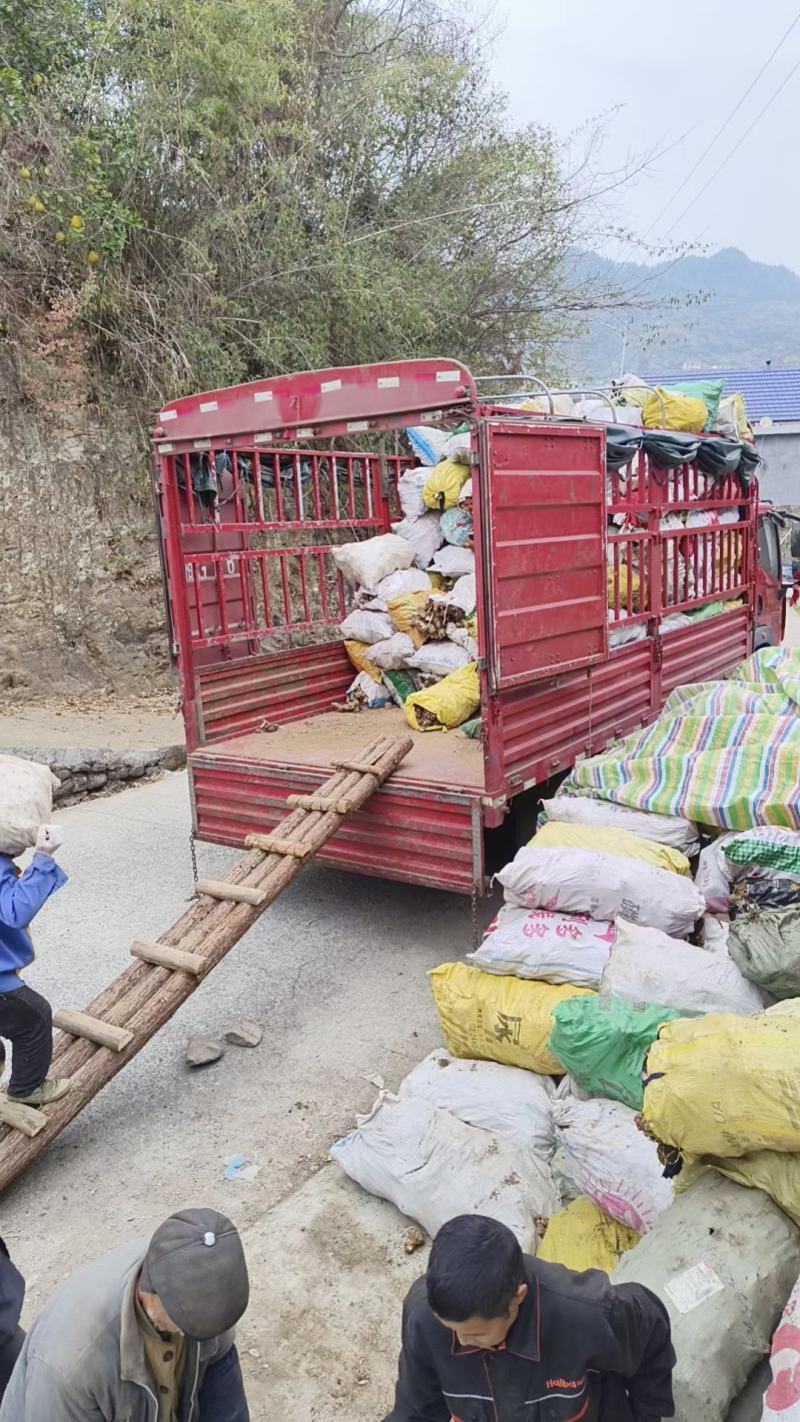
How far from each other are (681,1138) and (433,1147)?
0.84m

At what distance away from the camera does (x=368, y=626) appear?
19.6 ft

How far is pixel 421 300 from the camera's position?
11703 millimetres

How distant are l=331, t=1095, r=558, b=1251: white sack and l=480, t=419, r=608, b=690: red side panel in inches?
68.8

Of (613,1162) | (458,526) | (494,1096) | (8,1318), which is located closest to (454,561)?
(458,526)

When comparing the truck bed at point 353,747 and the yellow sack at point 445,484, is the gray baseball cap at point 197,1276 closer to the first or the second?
the truck bed at point 353,747

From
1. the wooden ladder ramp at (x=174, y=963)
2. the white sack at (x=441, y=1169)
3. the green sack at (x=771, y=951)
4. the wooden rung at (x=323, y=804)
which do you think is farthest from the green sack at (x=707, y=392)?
the white sack at (x=441, y=1169)

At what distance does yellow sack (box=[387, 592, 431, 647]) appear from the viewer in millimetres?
5934

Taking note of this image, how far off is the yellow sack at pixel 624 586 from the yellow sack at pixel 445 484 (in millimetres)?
1240

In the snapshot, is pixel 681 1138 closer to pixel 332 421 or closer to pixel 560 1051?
pixel 560 1051

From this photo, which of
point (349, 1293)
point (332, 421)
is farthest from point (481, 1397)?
point (332, 421)

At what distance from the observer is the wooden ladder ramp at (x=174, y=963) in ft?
9.50

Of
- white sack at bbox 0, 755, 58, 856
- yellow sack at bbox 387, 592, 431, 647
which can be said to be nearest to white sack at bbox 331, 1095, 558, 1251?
white sack at bbox 0, 755, 58, 856

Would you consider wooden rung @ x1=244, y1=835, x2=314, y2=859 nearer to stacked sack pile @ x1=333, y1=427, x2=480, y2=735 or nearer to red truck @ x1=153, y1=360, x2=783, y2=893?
red truck @ x1=153, y1=360, x2=783, y2=893

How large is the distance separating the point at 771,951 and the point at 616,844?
0.91 meters
